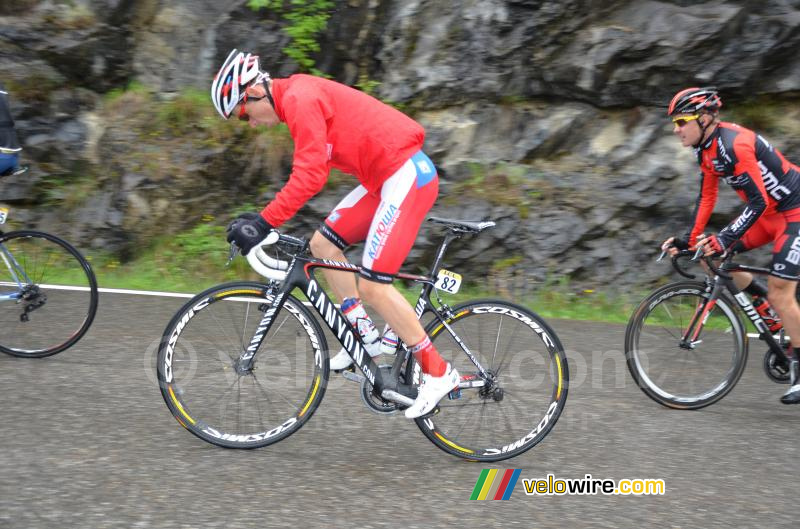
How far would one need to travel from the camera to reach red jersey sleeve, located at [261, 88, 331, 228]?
379 centimetres

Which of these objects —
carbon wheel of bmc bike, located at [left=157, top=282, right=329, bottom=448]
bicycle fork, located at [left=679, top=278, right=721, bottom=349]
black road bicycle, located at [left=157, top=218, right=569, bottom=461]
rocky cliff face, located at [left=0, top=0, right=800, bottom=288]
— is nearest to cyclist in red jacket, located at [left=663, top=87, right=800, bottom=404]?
bicycle fork, located at [left=679, top=278, right=721, bottom=349]

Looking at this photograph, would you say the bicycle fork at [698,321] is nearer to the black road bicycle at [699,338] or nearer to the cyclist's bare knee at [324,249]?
the black road bicycle at [699,338]

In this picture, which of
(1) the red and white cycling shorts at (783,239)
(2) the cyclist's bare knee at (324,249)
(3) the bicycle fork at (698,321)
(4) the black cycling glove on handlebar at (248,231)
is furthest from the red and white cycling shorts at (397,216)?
(1) the red and white cycling shorts at (783,239)

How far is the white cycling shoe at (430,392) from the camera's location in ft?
13.5

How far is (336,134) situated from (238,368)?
1363 millimetres

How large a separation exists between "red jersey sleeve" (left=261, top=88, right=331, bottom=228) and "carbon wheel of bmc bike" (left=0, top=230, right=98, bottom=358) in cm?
254

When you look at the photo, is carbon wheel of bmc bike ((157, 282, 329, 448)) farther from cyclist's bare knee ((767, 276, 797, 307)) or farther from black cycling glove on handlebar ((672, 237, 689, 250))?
cyclist's bare knee ((767, 276, 797, 307))

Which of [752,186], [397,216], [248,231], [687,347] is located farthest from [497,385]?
[752,186]

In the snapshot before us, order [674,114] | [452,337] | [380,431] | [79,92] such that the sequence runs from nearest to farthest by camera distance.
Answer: [452,337], [380,431], [674,114], [79,92]

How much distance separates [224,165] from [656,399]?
631 cm

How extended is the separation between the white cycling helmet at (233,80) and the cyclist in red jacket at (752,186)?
2.80m

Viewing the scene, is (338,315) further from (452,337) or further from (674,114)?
(674,114)

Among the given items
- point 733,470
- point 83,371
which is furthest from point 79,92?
point 733,470

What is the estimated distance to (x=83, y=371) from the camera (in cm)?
543
